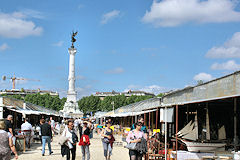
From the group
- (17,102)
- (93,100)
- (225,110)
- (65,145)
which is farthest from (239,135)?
(93,100)

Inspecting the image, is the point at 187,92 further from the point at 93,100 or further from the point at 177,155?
the point at 93,100

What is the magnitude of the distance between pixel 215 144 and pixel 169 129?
660 centimetres

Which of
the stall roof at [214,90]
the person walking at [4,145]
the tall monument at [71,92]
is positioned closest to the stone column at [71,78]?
the tall monument at [71,92]

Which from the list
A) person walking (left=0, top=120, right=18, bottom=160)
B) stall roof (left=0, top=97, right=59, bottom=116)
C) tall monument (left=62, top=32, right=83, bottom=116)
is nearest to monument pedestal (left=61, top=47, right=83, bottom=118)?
tall monument (left=62, top=32, right=83, bottom=116)

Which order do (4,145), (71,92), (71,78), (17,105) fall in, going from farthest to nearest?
(71,92) < (71,78) < (17,105) < (4,145)

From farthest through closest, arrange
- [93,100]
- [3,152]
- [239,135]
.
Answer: [93,100] < [239,135] < [3,152]

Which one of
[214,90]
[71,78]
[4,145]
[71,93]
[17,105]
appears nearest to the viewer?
[4,145]

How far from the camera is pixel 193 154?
10.9 metres

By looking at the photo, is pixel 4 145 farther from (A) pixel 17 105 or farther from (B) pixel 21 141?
(A) pixel 17 105

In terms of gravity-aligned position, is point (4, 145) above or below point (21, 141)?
above

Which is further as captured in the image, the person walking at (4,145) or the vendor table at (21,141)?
the vendor table at (21,141)

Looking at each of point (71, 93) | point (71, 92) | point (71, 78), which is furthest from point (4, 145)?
point (71, 93)

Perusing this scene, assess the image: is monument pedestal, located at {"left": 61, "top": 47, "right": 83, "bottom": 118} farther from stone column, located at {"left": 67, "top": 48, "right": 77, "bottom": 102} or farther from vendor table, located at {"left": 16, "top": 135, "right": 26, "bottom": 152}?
vendor table, located at {"left": 16, "top": 135, "right": 26, "bottom": 152}

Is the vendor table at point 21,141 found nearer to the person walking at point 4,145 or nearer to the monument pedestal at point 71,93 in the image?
the person walking at point 4,145
